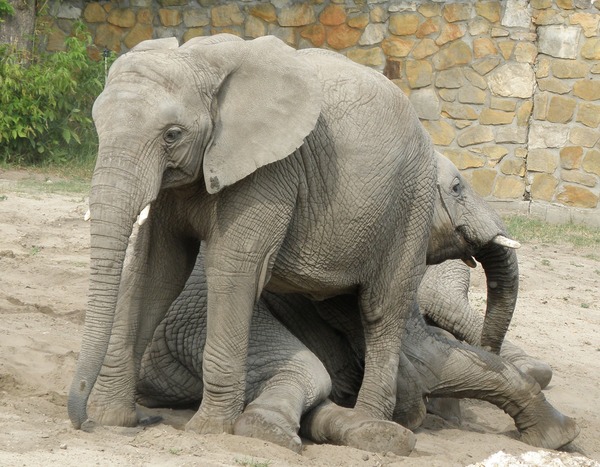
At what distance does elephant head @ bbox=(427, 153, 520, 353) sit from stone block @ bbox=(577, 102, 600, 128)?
6144 millimetres

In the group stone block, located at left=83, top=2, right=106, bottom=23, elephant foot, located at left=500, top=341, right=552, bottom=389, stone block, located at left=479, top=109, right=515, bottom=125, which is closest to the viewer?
elephant foot, located at left=500, top=341, right=552, bottom=389

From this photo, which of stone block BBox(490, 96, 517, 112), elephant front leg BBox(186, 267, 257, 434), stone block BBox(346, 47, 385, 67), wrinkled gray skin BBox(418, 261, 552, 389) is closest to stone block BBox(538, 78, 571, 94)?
stone block BBox(490, 96, 517, 112)

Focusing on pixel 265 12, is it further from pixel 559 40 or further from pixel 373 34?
pixel 559 40

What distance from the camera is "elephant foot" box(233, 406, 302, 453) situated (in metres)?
5.00

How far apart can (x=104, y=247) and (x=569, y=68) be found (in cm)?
870

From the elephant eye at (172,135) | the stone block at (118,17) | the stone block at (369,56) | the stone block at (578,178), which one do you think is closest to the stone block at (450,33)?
the stone block at (369,56)

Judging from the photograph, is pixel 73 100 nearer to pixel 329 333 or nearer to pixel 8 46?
pixel 8 46

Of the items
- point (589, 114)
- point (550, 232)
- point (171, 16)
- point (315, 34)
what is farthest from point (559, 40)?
point (171, 16)

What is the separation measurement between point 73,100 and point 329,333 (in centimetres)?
718

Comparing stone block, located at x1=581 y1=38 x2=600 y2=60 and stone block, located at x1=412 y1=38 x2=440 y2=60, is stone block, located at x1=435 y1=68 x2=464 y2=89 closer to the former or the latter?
stone block, located at x1=412 y1=38 x2=440 y2=60

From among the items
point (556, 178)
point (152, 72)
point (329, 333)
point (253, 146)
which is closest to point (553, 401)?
point (329, 333)

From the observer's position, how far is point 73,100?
12742 mm

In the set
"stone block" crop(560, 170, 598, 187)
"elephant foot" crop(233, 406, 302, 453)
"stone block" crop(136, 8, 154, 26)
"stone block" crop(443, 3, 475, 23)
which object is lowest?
"stone block" crop(560, 170, 598, 187)

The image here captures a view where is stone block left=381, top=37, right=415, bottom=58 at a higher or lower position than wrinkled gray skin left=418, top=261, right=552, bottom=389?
higher
